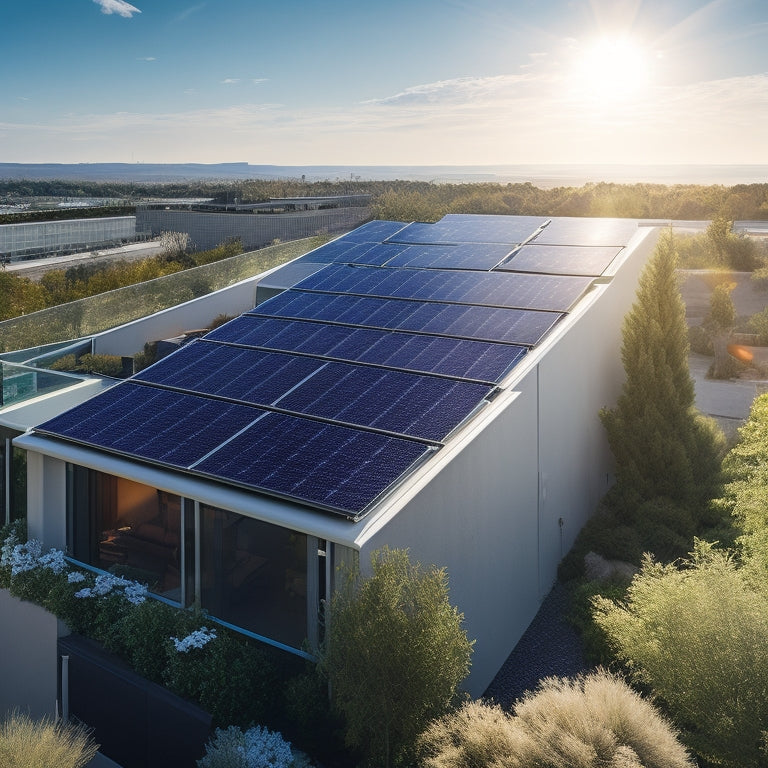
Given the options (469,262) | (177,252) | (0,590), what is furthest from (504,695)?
(177,252)

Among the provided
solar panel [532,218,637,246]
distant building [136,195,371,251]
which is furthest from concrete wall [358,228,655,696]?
distant building [136,195,371,251]

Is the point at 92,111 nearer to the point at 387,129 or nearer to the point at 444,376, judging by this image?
the point at 387,129

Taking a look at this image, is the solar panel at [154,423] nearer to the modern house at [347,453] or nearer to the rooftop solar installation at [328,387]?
the modern house at [347,453]

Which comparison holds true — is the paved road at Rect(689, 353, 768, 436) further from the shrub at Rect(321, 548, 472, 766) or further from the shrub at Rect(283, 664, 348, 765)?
the shrub at Rect(283, 664, 348, 765)

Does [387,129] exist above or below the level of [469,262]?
above

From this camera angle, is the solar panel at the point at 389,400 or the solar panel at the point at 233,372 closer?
the solar panel at the point at 389,400

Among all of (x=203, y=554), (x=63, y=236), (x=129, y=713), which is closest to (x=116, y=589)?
(x=203, y=554)

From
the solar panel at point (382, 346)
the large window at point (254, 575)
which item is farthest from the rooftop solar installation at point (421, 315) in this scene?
the large window at point (254, 575)
